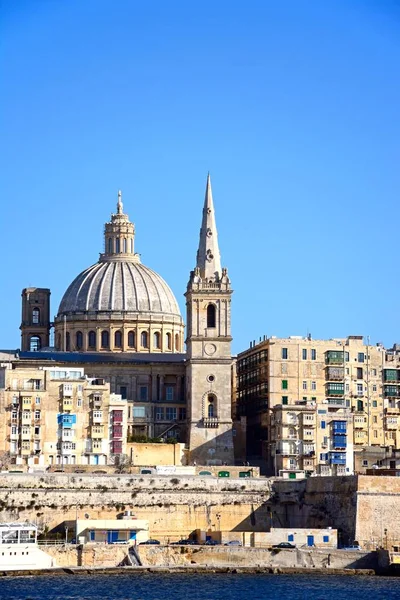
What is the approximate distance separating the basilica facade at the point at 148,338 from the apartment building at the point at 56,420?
3.49 ft

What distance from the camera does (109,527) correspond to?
8488 cm

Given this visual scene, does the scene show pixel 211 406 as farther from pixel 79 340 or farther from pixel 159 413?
pixel 79 340

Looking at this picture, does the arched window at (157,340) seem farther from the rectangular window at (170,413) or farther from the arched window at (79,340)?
the rectangular window at (170,413)

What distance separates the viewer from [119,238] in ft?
409

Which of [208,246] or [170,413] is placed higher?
[208,246]

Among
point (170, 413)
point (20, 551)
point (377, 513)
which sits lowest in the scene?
point (20, 551)

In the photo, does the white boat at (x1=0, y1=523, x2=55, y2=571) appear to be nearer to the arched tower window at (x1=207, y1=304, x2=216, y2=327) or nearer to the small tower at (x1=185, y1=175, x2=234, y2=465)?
the small tower at (x1=185, y1=175, x2=234, y2=465)

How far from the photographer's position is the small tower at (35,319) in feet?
402

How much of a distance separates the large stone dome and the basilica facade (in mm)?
66

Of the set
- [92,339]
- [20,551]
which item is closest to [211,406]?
[92,339]

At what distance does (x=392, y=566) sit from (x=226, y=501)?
1376 centimetres

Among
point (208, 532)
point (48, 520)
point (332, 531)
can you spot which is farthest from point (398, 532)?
point (48, 520)

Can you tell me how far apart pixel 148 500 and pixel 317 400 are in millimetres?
19911

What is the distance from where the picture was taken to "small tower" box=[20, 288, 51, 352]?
123m
